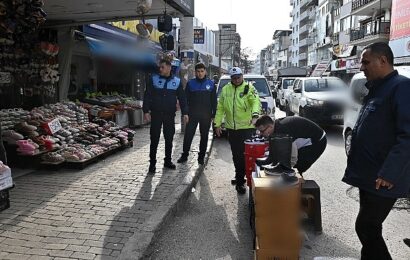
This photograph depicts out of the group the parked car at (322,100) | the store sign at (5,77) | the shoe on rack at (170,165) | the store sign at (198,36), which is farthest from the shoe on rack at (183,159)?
the store sign at (198,36)

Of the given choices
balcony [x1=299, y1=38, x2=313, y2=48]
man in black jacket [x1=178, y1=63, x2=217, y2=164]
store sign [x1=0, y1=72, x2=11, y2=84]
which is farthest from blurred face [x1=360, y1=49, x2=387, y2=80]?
balcony [x1=299, y1=38, x2=313, y2=48]

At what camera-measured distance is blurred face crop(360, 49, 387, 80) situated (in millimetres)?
2949

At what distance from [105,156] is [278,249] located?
5.09 metres

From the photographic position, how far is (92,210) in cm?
482

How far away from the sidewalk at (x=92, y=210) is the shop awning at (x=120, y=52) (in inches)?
159

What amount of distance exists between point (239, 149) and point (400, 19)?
19.4m

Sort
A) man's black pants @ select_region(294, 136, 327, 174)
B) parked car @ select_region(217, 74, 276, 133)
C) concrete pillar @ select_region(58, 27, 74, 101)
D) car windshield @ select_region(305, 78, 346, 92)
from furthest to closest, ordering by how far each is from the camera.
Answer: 1. car windshield @ select_region(305, 78, 346, 92)
2. parked car @ select_region(217, 74, 276, 133)
3. concrete pillar @ select_region(58, 27, 74, 101)
4. man's black pants @ select_region(294, 136, 327, 174)

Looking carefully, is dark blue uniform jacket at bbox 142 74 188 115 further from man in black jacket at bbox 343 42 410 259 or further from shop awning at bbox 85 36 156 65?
man in black jacket at bbox 343 42 410 259

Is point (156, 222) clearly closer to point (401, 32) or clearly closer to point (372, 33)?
point (401, 32)

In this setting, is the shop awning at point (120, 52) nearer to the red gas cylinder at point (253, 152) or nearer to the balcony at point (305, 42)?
the red gas cylinder at point (253, 152)

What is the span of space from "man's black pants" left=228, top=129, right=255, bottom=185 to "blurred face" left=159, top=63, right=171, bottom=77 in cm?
152

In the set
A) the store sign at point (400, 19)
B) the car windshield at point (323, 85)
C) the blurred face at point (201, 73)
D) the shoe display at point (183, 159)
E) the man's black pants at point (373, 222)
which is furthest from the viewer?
the store sign at point (400, 19)

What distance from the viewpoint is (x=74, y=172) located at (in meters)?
6.59

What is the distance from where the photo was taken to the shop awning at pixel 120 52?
10096 millimetres
